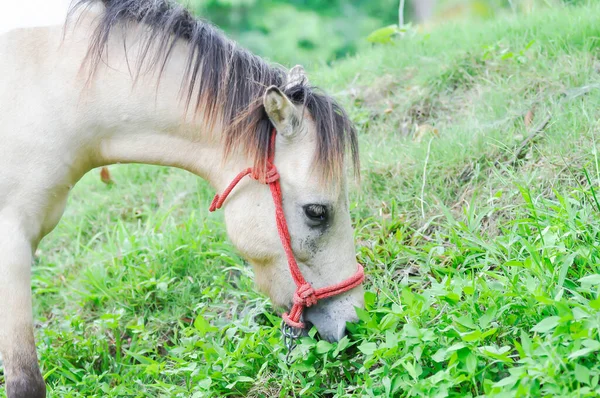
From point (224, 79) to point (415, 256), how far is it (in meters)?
1.36

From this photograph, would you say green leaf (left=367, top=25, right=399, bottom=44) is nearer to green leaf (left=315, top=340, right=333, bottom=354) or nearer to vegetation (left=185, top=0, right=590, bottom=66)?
green leaf (left=315, top=340, right=333, bottom=354)

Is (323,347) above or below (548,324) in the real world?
below

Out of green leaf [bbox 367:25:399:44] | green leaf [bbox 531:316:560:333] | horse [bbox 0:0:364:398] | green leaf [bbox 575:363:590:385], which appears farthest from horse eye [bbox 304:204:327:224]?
green leaf [bbox 367:25:399:44]

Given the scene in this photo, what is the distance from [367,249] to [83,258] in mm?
2220

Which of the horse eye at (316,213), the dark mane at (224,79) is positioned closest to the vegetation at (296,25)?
the dark mane at (224,79)

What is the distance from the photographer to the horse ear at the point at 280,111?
8.94 feet

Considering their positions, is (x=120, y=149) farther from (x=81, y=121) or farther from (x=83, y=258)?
(x=83, y=258)

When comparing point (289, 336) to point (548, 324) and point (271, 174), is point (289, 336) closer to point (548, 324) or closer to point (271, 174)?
point (271, 174)

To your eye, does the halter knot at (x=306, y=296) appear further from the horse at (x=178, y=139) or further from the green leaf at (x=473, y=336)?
the green leaf at (x=473, y=336)

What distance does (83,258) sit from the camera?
456 centimetres

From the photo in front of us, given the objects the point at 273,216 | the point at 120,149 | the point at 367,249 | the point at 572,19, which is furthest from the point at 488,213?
the point at 572,19

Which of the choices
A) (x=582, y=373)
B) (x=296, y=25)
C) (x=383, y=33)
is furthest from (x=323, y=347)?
(x=296, y=25)

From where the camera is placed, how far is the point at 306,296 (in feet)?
9.07

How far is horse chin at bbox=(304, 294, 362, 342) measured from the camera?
9.07ft
